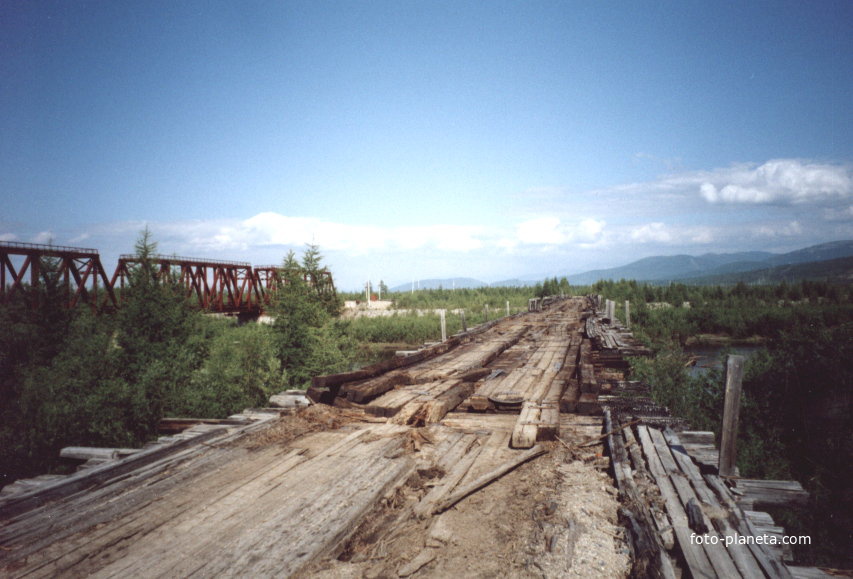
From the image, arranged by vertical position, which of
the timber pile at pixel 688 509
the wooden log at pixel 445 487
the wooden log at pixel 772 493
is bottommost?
the wooden log at pixel 772 493

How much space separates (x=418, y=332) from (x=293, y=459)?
36985 millimetres

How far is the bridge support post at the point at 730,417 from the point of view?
4129 mm

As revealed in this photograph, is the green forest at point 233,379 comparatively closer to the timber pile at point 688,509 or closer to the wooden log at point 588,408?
the wooden log at point 588,408

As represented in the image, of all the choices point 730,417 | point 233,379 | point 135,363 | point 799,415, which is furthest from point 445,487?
point 135,363

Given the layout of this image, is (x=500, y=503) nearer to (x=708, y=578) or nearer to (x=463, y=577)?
(x=463, y=577)

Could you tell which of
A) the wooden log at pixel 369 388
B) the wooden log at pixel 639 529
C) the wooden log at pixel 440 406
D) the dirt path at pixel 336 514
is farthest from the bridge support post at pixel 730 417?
the wooden log at pixel 369 388

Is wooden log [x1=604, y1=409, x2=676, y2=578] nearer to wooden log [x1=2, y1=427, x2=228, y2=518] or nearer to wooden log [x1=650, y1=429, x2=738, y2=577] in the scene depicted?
wooden log [x1=650, y1=429, x2=738, y2=577]

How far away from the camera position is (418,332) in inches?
1639

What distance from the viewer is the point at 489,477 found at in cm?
411

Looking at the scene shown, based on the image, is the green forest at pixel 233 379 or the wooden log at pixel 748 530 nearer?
the wooden log at pixel 748 530

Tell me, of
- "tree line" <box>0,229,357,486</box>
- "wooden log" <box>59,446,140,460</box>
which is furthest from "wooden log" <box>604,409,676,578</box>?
"tree line" <box>0,229,357,486</box>

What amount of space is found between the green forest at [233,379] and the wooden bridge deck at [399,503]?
19.8 feet

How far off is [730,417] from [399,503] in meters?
3.51

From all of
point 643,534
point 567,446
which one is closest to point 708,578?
point 643,534
